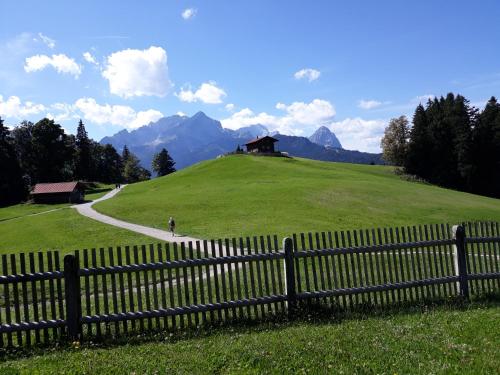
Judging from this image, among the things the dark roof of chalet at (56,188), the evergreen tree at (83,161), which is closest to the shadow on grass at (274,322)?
the dark roof of chalet at (56,188)

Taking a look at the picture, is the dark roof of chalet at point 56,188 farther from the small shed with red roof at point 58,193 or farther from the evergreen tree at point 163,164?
the evergreen tree at point 163,164

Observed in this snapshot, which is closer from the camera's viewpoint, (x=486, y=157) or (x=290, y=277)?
(x=290, y=277)

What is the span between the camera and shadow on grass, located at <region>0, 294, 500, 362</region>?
872 centimetres

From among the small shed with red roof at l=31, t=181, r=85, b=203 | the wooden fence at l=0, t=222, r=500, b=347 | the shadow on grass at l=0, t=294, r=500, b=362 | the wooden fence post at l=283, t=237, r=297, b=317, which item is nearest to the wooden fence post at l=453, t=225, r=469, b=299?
the wooden fence at l=0, t=222, r=500, b=347

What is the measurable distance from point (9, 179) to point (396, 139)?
8467 cm

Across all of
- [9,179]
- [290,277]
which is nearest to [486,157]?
[290,277]

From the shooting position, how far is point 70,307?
30.0ft

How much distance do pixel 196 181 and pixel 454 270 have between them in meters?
62.2

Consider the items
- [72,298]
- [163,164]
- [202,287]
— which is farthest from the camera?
[163,164]

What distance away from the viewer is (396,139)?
99.3m

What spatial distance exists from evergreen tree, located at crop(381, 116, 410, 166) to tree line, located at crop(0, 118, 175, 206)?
73.6 m

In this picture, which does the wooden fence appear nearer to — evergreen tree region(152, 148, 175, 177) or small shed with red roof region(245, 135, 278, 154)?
small shed with red roof region(245, 135, 278, 154)

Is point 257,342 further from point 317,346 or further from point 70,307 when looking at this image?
point 70,307

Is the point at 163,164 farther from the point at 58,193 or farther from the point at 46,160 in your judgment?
the point at 58,193
